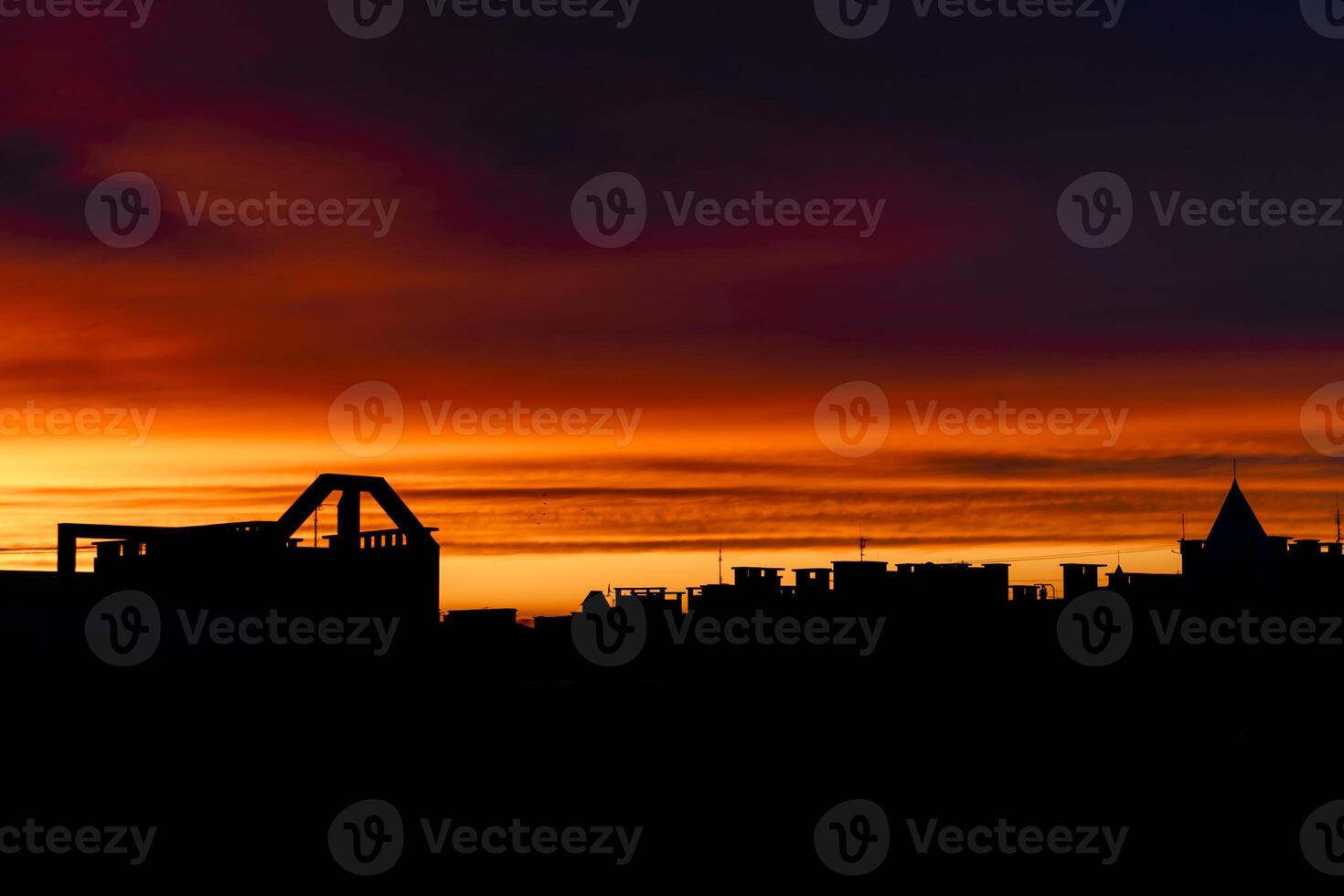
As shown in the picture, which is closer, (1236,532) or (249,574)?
(249,574)

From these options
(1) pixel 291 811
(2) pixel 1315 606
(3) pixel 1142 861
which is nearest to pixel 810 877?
(3) pixel 1142 861

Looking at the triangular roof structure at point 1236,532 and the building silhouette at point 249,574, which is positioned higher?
the triangular roof structure at point 1236,532

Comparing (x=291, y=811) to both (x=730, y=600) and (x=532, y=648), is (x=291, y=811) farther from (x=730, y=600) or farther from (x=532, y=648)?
(x=730, y=600)

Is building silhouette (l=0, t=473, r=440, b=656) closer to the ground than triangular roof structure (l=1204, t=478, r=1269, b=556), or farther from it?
closer to the ground

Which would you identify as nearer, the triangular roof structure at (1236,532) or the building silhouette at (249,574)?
the building silhouette at (249,574)

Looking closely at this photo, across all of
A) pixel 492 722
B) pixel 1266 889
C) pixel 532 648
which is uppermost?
pixel 532 648

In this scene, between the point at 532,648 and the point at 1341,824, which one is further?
the point at 532,648

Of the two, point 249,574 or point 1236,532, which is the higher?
point 1236,532

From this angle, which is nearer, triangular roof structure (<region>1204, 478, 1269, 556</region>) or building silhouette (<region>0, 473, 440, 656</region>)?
building silhouette (<region>0, 473, 440, 656</region>)
